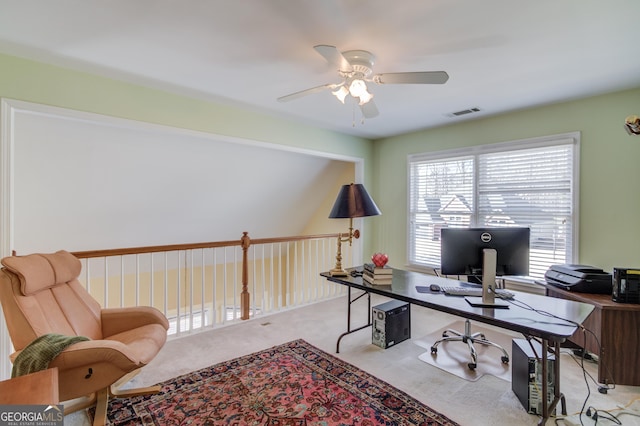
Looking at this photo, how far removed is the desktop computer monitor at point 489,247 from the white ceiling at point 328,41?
131 cm

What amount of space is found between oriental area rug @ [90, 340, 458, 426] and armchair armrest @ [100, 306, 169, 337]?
50cm

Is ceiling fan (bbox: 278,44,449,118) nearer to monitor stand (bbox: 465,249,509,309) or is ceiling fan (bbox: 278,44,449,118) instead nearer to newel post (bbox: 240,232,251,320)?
monitor stand (bbox: 465,249,509,309)

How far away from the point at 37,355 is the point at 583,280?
396 centimetres

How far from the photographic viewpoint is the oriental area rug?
78.1 inches

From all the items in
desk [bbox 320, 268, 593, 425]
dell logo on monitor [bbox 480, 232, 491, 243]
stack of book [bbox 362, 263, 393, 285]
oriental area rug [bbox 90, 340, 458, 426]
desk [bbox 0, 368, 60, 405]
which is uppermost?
dell logo on monitor [bbox 480, 232, 491, 243]

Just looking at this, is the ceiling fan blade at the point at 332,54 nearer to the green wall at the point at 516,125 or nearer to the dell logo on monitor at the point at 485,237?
the dell logo on monitor at the point at 485,237

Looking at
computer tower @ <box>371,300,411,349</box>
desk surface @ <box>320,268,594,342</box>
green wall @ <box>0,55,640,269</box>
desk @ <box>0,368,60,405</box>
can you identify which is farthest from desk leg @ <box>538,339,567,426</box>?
desk @ <box>0,368,60,405</box>

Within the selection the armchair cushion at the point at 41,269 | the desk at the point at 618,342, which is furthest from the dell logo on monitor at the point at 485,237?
the armchair cushion at the point at 41,269

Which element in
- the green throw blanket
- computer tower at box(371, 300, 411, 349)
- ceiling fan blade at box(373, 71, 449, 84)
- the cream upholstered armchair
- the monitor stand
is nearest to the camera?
the green throw blanket

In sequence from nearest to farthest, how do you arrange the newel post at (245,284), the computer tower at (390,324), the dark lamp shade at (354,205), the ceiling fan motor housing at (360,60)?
the ceiling fan motor housing at (360,60) < the dark lamp shade at (354,205) < the computer tower at (390,324) < the newel post at (245,284)

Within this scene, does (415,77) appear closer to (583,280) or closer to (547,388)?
(547,388)

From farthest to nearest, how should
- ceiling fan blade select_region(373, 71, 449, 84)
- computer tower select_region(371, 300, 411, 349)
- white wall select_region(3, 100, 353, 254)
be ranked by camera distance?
1. computer tower select_region(371, 300, 411, 349)
2. white wall select_region(3, 100, 353, 254)
3. ceiling fan blade select_region(373, 71, 449, 84)

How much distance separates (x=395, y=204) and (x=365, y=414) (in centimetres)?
329

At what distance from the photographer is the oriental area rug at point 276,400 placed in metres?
1.98
